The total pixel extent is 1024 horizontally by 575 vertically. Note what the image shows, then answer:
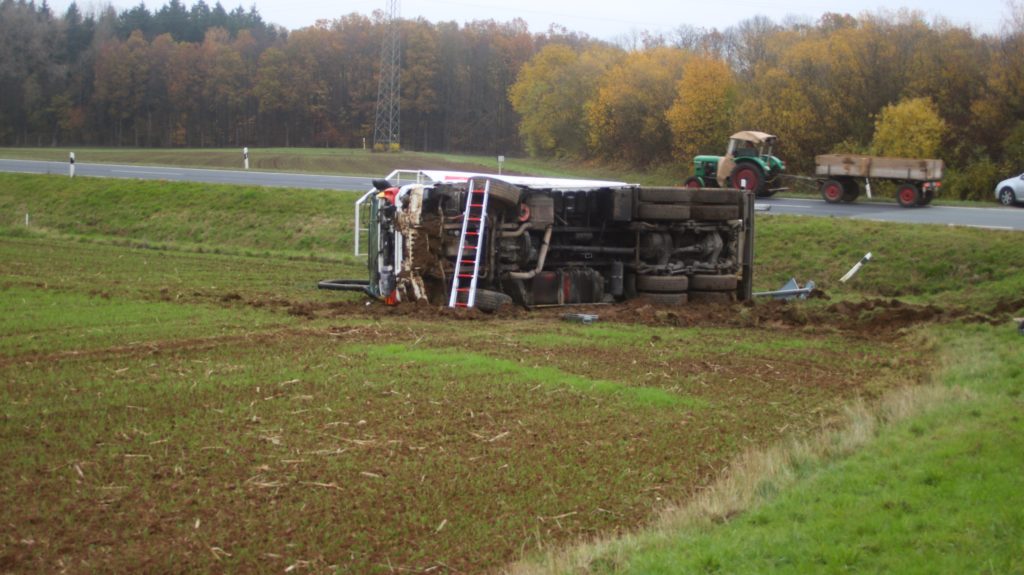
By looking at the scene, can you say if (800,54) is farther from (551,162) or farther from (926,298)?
(926,298)

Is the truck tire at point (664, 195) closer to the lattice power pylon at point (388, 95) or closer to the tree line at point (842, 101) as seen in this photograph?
the tree line at point (842, 101)

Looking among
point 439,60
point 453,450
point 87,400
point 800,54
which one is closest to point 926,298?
point 453,450

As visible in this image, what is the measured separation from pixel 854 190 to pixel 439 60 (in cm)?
6540

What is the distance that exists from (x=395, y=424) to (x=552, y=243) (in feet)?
30.7

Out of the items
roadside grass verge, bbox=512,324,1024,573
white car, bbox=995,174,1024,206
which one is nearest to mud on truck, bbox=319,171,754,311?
roadside grass verge, bbox=512,324,1024,573

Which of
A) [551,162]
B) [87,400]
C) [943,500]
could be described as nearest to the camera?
[943,500]

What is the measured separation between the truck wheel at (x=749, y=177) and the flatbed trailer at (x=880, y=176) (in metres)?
2.05

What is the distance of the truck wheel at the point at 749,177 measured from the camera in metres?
36.4

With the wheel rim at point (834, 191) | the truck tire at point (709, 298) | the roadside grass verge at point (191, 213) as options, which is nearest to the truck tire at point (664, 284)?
the truck tire at point (709, 298)

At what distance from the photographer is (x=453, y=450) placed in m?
9.37

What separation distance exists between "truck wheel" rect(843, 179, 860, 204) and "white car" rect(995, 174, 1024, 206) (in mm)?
5575

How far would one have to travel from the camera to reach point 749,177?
36.8 metres

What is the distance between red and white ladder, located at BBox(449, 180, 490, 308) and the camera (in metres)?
17.8

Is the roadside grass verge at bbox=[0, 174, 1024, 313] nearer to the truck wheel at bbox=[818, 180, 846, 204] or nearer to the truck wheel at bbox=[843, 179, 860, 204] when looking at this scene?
the truck wheel at bbox=[818, 180, 846, 204]
